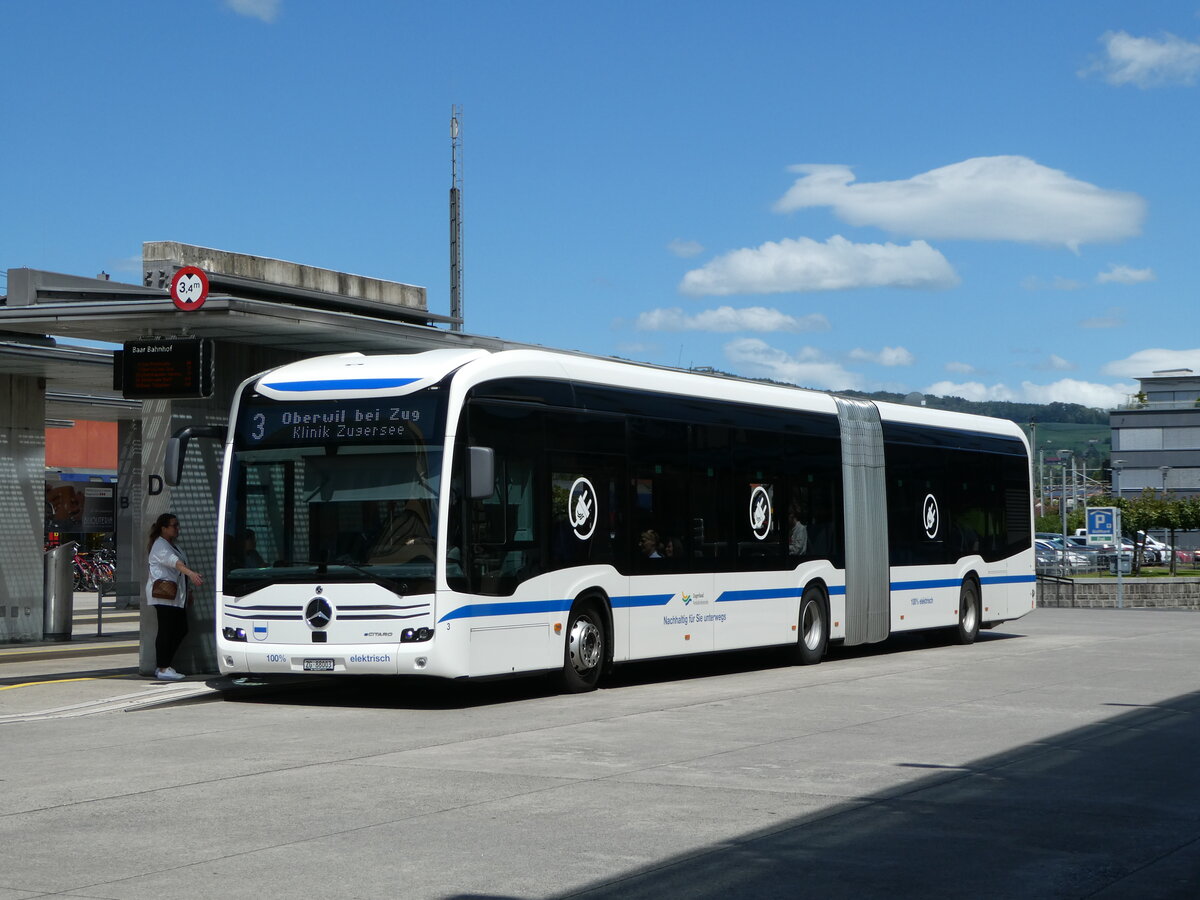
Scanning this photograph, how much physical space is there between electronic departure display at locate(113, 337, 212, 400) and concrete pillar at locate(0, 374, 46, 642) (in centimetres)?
743

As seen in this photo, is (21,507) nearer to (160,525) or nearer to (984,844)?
(160,525)

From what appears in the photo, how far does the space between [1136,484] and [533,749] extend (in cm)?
11304

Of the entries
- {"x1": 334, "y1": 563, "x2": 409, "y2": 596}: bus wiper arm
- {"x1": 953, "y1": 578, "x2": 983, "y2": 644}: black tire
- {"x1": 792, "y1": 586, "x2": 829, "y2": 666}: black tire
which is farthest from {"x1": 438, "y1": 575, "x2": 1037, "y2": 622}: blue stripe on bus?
{"x1": 953, "y1": 578, "x2": 983, "y2": 644}: black tire

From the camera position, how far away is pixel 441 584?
46.7ft

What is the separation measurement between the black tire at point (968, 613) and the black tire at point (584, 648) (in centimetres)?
976

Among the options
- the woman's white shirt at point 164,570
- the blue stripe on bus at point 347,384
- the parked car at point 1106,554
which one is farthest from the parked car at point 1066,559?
the blue stripe on bus at point 347,384

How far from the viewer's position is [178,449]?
15539mm

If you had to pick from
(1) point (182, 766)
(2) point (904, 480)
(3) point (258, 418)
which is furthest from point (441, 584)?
(2) point (904, 480)

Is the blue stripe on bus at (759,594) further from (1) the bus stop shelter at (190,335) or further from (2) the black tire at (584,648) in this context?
(1) the bus stop shelter at (190,335)

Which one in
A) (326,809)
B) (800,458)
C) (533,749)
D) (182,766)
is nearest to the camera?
(326,809)

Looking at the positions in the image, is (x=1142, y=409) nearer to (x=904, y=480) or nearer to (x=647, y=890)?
(x=904, y=480)

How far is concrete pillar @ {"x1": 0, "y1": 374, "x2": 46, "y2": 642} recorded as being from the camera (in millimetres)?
23312

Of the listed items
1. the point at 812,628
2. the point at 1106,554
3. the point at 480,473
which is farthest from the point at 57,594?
the point at 1106,554

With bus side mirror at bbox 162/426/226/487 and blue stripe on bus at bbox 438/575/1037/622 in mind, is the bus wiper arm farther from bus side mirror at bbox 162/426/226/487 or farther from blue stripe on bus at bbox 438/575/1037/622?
bus side mirror at bbox 162/426/226/487
